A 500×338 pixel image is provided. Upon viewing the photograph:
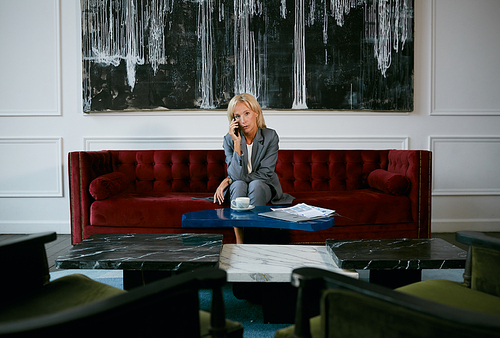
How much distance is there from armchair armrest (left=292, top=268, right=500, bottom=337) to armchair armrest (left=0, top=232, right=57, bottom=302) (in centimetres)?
74

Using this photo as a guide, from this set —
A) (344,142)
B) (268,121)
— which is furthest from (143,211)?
(344,142)

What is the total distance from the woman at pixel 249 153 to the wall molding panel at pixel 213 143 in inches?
29.7

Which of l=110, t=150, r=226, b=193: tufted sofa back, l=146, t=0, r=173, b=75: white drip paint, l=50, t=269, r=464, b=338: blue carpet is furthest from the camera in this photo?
l=146, t=0, r=173, b=75: white drip paint

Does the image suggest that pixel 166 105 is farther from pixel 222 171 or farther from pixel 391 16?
pixel 391 16

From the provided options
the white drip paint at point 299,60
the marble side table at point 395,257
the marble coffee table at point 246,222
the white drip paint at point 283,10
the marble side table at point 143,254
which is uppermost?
the white drip paint at point 283,10

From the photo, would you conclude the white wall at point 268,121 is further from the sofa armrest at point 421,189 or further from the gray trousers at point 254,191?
the gray trousers at point 254,191

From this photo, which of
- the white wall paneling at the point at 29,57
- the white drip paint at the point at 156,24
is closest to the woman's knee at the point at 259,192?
the white drip paint at the point at 156,24

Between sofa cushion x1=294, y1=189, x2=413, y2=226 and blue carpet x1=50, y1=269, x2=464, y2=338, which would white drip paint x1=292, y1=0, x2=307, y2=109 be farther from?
blue carpet x1=50, y1=269, x2=464, y2=338

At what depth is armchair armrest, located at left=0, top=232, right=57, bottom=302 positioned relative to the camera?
0.85m

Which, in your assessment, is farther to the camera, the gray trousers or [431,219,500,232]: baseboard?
[431,219,500,232]: baseboard

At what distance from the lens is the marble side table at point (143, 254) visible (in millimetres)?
1089

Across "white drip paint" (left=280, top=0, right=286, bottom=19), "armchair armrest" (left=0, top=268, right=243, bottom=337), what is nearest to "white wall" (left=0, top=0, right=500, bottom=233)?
"white drip paint" (left=280, top=0, right=286, bottom=19)

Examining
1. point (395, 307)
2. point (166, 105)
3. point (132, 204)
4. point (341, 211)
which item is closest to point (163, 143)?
point (166, 105)

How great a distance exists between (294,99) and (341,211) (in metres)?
1.29
